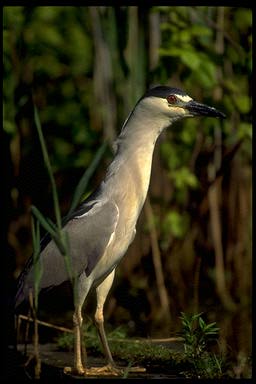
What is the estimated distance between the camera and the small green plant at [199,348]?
14.9 feet

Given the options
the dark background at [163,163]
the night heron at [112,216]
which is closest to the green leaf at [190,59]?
the dark background at [163,163]

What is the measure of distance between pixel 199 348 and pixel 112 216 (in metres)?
Answer: 0.85

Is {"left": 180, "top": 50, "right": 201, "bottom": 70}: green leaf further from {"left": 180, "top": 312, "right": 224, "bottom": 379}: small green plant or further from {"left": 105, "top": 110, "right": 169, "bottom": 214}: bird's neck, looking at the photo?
{"left": 180, "top": 312, "right": 224, "bottom": 379}: small green plant

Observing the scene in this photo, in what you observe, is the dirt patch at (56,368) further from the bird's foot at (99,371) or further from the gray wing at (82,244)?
the gray wing at (82,244)

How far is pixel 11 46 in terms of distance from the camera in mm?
8664

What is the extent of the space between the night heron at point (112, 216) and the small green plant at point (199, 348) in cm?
42

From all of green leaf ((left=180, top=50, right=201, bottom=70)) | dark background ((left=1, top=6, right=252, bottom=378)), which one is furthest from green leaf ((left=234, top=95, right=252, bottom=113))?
green leaf ((left=180, top=50, right=201, bottom=70))

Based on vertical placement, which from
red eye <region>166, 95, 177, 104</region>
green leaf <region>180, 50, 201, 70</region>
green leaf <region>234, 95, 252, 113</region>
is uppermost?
red eye <region>166, 95, 177, 104</region>

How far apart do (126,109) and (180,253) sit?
4.64 ft

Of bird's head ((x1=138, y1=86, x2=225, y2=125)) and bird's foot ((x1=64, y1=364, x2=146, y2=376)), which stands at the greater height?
bird's head ((x1=138, y1=86, x2=225, y2=125))

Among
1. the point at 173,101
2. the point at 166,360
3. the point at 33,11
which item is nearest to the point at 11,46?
the point at 33,11

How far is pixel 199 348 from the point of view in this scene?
4641mm

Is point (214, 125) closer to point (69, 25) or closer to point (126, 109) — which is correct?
point (126, 109)

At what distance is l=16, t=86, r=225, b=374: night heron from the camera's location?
4977 mm
